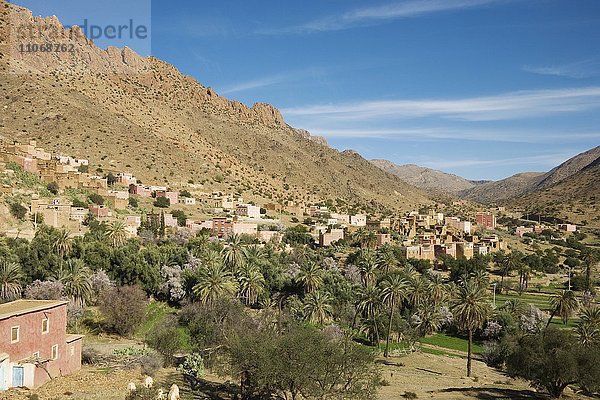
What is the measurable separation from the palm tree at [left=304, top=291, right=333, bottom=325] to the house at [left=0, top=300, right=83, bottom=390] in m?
21.1

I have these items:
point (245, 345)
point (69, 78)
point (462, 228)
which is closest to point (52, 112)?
point (69, 78)

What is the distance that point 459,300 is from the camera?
36031 millimetres

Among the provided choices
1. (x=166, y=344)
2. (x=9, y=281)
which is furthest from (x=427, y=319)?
(x=9, y=281)

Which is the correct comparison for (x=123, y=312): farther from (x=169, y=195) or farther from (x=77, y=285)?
→ (x=169, y=195)

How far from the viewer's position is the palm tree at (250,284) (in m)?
43.6

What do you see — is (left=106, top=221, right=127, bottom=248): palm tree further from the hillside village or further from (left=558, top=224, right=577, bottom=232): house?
(left=558, top=224, right=577, bottom=232): house

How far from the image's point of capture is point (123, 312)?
33.7 meters

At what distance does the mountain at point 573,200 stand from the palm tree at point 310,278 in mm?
70085

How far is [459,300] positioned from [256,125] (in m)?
110

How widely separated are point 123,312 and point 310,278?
16.4 meters

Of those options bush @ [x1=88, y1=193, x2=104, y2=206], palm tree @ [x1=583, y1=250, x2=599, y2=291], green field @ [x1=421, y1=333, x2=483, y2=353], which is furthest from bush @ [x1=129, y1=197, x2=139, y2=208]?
palm tree @ [x1=583, y1=250, x2=599, y2=291]

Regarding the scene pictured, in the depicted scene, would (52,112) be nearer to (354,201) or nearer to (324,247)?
(324,247)

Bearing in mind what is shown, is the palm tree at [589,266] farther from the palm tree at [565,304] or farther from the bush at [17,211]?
the bush at [17,211]

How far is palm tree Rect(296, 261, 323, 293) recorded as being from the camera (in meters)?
45.2
